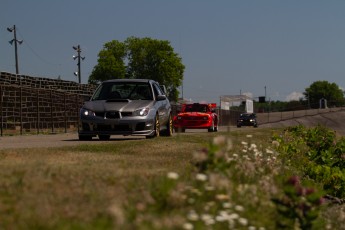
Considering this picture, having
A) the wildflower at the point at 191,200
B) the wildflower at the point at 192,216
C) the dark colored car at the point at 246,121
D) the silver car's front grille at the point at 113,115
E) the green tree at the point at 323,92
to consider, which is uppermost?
the green tree at the point at 323,92

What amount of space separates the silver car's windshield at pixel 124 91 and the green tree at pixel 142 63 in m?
71.7

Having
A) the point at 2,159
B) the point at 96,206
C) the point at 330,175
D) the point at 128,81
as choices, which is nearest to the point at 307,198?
the point at 96,206

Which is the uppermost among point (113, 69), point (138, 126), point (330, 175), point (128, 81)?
point (113, 69)

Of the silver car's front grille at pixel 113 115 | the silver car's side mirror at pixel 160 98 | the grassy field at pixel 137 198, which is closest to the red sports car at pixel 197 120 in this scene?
the silver car's side mirror at pixel 160 98

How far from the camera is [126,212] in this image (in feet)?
13.2

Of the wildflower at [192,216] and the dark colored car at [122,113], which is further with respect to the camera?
the dark colored car at [122,113]

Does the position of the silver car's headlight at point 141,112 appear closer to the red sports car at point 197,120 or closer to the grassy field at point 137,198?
the grassy field at point 137,198

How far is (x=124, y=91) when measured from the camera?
16047 millimetres

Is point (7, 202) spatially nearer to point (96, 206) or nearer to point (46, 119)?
point (96, 206)

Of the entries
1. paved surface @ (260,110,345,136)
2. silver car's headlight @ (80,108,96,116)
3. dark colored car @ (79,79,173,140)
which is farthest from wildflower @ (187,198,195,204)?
paved surface @ (260,110,345,136)

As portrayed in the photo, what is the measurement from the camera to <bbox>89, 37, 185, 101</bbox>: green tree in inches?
3472

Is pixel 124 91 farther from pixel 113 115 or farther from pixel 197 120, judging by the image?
pixel 197 120

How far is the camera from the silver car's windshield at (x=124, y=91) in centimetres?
1579

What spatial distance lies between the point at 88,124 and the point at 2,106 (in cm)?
827
